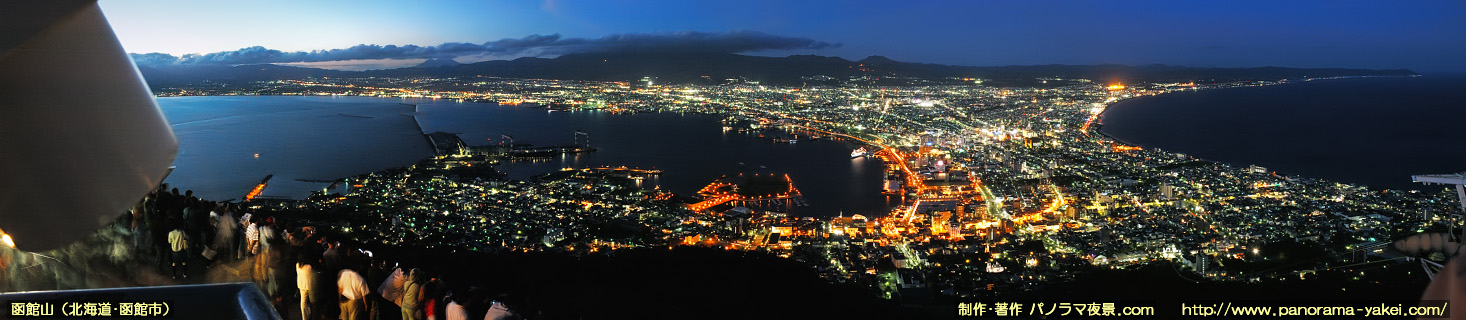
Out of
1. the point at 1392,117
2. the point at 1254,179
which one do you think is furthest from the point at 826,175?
the point at 1392,117

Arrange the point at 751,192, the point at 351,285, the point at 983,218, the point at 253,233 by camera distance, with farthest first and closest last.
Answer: the point at 751,192 → the point at 983,218 → the point at 253,233 → the point at 351,285

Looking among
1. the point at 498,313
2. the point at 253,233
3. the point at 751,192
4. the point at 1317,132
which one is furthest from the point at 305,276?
the point at 1317,132

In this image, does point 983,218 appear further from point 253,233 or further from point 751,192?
point 253,233

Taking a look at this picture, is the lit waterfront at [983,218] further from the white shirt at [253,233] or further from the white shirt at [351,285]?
the white shirt at [351,285]

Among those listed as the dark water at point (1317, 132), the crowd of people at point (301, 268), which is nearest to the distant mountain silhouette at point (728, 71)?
the dark water at point (1317, 132)

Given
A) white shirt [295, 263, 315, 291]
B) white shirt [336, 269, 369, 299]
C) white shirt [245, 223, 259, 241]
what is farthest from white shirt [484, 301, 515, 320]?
white shirt [245, 223, 259, 241]

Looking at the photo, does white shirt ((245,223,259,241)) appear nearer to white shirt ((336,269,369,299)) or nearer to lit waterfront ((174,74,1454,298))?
white shirt ((336,269,369,299))
